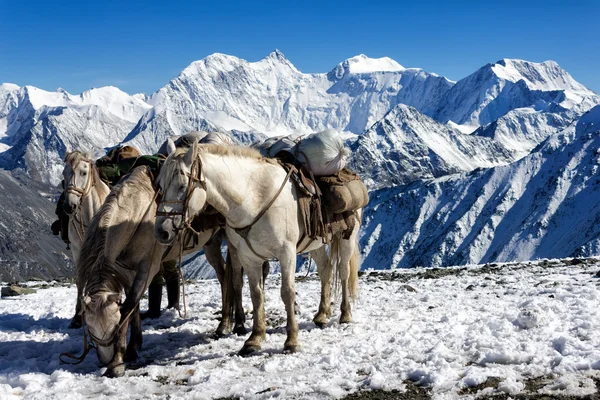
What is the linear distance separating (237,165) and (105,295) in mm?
2525

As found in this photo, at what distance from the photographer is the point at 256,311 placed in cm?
864

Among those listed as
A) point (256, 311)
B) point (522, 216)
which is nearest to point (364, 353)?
point (256, 311)

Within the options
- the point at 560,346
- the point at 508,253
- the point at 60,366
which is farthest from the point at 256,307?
the point at 508,253

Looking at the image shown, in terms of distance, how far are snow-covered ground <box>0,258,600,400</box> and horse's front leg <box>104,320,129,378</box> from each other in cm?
14

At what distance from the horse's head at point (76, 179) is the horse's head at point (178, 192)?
3.49 meters

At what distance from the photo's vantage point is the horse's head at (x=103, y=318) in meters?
7.36

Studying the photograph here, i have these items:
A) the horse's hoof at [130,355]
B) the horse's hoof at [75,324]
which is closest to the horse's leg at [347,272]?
the horse's hoof at [130,355]

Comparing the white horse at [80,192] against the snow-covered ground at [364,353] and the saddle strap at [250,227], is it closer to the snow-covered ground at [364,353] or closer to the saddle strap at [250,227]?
the snow-covered ground at [364,353]

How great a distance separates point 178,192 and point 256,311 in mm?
2466

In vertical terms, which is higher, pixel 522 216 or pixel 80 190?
pixel 522 216

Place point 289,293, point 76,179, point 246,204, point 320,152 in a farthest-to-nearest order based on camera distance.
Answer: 1. point 76,179
2. point 320,152
3. point 289,293
4. point 246,204

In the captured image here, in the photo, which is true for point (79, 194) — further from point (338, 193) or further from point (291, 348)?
point (291, 348)

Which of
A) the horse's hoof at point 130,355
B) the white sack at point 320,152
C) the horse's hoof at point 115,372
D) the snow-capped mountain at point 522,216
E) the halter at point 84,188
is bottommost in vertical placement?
the horse's hoof at point 115,372

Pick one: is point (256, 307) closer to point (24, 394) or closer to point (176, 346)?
point (176, 346)
